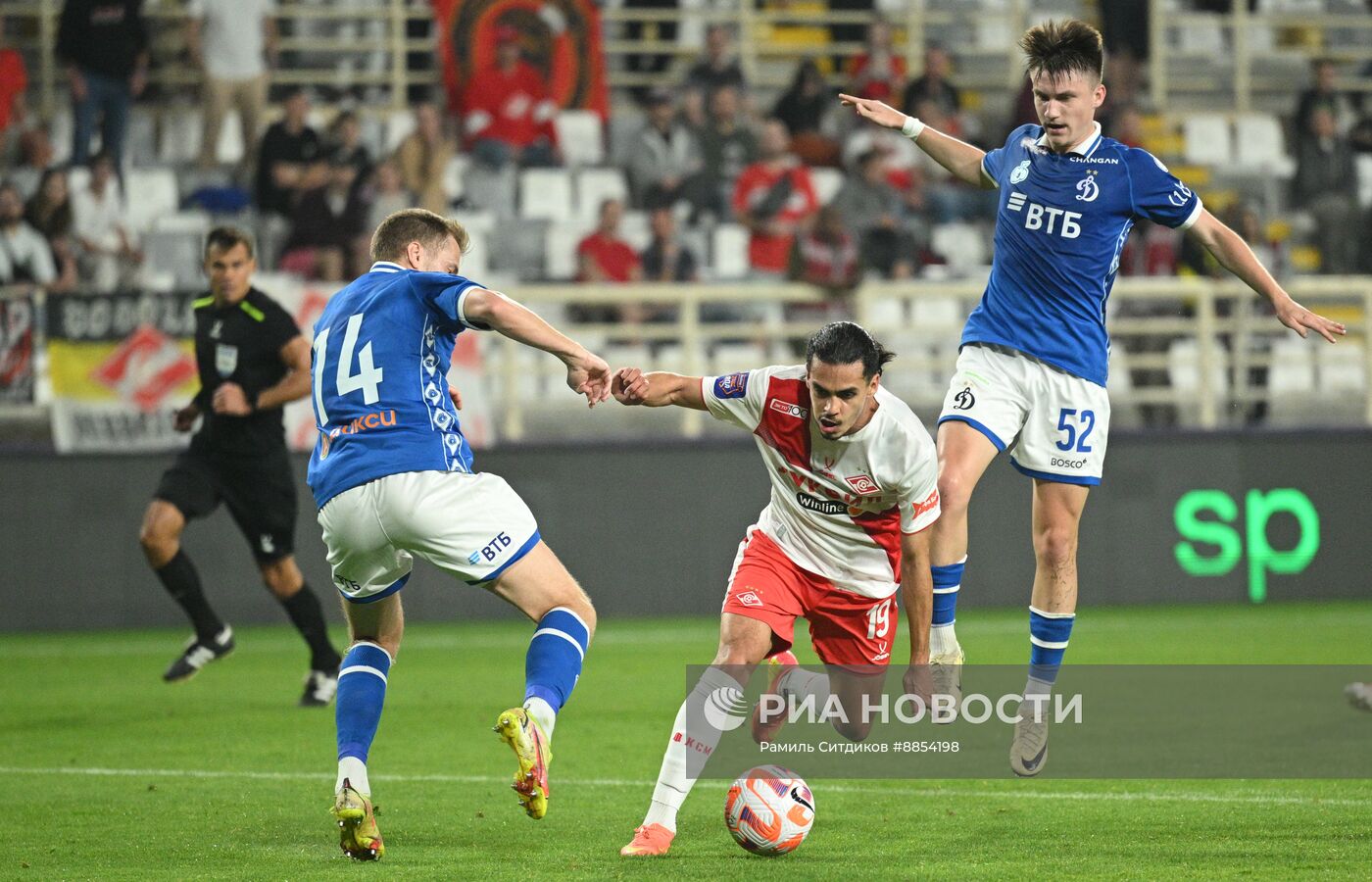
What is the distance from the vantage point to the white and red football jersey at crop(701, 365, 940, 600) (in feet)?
20.9

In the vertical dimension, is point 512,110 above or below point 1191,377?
above

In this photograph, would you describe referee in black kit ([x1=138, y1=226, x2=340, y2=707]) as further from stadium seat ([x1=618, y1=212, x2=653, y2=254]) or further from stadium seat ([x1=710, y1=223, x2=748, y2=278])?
stadium seat ([x1=710, y1=223, x2=748, y2=278])

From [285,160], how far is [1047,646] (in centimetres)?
1101

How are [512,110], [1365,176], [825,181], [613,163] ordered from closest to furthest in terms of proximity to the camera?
1. [512,110]
2. [825,181]
3. [613,163]
4. [1365,176]

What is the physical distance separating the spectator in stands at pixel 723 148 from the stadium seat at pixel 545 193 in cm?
139

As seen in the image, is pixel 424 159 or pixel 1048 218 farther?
pixel 424 159

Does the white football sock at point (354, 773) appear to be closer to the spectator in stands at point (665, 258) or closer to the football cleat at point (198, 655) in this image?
the football cleat at point (198, 655)

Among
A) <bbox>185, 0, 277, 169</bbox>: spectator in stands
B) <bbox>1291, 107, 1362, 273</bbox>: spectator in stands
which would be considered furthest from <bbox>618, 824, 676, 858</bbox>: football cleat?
<bbox>1291, 107, 1362, 273</bbox>: spectator in stands

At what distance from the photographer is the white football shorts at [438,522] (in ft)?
18.5

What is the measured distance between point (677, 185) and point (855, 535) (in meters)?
11.3

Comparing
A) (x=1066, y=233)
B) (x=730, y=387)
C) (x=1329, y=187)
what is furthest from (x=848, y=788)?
(x=1329, y=187)

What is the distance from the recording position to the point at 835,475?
6449mm

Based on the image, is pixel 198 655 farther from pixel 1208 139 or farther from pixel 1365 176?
pixel 1365 176

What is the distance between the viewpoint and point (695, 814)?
265 inches
